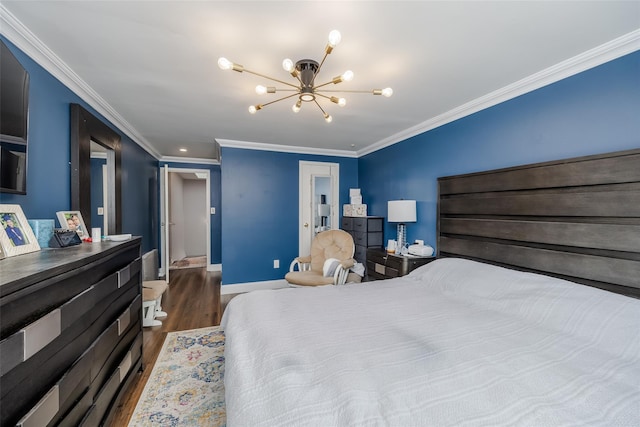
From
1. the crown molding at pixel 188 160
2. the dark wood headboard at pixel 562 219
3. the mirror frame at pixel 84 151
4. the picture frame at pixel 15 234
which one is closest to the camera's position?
the picture frame at pixel 15 234

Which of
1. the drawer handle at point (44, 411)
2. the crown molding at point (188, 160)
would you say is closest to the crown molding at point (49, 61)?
the drawer handle at point (44, 411)

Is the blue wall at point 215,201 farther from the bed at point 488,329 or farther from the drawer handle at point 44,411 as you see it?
the drawer handle at point 44,411

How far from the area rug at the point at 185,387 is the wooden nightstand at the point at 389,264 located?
205 cm

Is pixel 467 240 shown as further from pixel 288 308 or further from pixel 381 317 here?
pixel 288 308

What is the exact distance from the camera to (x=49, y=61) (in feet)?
6.32

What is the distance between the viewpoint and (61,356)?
1109 millimetres

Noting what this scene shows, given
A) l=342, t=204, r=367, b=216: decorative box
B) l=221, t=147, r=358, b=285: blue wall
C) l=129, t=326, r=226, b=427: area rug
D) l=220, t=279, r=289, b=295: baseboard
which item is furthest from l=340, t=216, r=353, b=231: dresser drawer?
l=129, t=326, r=226, b=427: area rug

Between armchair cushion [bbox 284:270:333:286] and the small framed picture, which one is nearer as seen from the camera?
the small framed picture

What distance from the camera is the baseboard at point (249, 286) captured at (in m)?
4.34

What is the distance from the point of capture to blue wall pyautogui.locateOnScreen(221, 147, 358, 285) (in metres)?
4.39

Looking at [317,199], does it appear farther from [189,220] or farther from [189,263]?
[189,220]

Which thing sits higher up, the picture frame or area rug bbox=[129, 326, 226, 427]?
the picture frame

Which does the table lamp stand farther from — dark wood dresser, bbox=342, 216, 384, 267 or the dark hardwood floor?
the dark hardwood floor

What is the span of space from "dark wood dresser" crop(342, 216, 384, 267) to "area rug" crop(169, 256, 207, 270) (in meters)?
4.04
